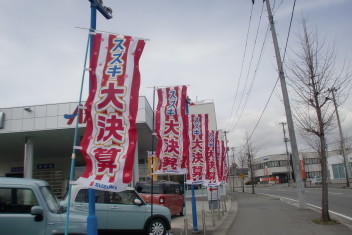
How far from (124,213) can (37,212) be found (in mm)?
4205

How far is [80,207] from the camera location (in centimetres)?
925

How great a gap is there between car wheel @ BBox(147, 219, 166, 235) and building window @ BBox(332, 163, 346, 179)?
176 feet

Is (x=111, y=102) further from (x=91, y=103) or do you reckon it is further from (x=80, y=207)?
(x=80, y=207)

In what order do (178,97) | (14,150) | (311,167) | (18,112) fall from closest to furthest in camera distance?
1. (178,97)
2. (18,112)
3. (14,150)
4. (311,167)

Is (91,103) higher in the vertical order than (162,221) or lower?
higher

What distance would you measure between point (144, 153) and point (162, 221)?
2203cm

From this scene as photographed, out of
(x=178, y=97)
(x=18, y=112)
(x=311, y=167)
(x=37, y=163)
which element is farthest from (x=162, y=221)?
(x=311, y=167)

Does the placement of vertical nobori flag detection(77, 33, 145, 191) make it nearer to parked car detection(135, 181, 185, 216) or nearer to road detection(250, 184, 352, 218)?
parked car detection(135, 181, 185, 216)

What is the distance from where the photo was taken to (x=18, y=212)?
562cm

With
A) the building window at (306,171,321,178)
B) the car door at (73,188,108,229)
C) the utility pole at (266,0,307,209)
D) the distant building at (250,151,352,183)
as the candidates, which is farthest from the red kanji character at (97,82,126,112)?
the building window at (306,171,321,178)

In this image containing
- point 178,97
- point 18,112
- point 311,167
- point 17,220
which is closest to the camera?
point 17,220

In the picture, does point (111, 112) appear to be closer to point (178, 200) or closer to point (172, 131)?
point (172, 131)

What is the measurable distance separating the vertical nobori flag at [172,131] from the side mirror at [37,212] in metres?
3.97

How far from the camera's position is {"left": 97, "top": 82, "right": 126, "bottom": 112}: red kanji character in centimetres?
466
